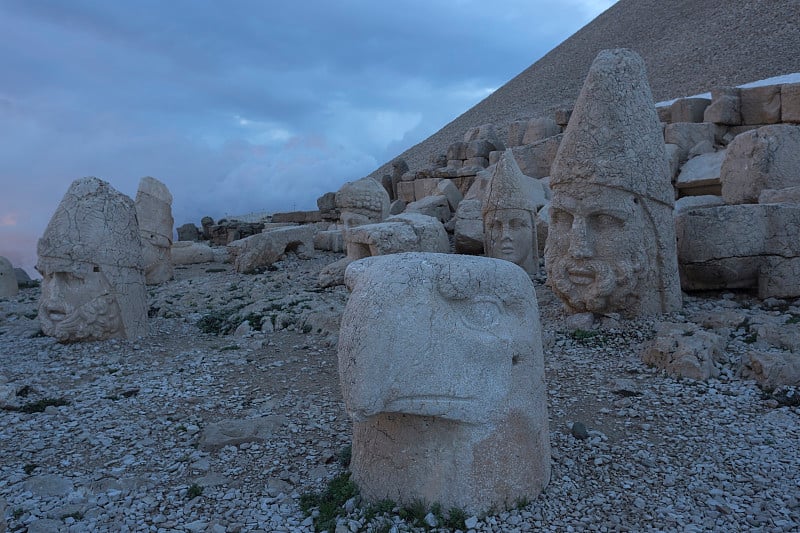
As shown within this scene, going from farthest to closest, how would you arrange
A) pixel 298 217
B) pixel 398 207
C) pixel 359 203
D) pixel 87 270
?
pixel 298 217 → pixel 398 207 → pixel 359 203 → pixel 87 270

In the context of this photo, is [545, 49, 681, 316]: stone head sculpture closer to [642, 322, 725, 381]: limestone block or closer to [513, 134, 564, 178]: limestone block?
[642, 322, 725, 381]: limestone block

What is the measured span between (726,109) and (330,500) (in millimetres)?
15498

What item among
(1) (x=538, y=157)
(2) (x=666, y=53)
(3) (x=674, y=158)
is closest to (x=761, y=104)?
(3) (x=674, y=158)

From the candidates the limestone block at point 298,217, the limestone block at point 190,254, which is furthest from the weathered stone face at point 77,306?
the limestone block at point 298,217

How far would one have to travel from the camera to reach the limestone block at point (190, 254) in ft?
49.0

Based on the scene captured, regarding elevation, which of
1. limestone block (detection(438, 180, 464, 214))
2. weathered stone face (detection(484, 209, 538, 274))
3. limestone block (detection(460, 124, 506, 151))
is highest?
limestone block (detection(460, 124, 506, 151))

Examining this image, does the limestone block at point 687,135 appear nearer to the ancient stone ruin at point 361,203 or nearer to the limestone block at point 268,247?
the ancient stone ruin at point 361,203

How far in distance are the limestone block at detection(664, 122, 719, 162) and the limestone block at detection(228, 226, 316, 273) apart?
864cm

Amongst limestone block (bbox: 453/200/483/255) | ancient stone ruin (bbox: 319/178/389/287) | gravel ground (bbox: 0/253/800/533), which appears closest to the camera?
gravel ground (bbox: 0/253/800/533)

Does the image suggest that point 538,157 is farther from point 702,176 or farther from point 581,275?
point 581,275

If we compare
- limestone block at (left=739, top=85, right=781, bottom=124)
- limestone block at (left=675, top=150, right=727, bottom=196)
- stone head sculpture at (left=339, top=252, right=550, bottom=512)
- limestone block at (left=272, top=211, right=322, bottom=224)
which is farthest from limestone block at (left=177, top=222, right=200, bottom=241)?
stone head sculpture at (left=339, top=252, right=550, bottom=512)

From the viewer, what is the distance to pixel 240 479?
4129 mm

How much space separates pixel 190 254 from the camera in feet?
49.3

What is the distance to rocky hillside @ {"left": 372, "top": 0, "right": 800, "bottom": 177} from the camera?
27.5 m
